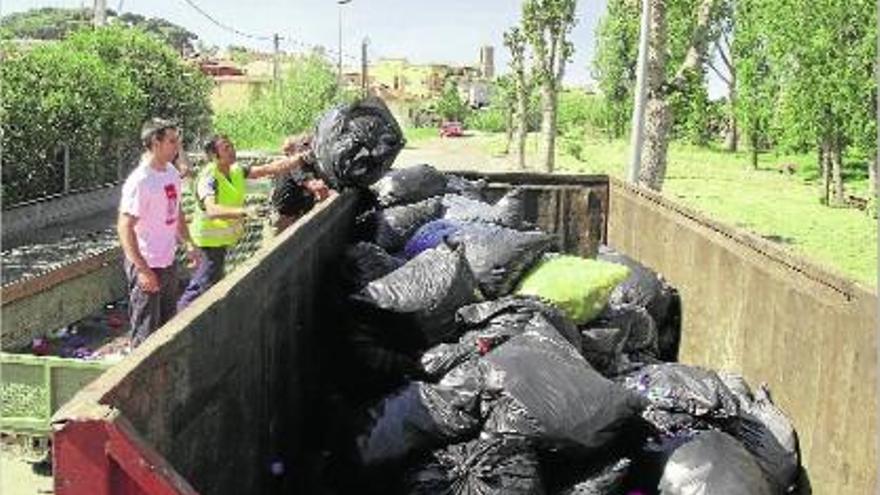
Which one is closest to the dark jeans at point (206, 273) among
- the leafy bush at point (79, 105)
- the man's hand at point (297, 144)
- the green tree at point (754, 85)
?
the man's hand at point (297, 144)

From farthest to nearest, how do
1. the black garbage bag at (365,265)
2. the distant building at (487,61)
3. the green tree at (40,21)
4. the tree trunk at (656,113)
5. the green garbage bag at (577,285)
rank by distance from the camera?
the distant building at (487,61) → the green tree at (40,21) → the tree trunk at (656,113) → the green garbage bag at (577,285) → the black garbage bag at (365,265)

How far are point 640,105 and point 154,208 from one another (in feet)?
25.5

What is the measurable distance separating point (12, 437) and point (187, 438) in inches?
147

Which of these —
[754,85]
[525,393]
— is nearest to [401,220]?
[525,393]

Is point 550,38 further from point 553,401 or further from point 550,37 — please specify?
point 553,401

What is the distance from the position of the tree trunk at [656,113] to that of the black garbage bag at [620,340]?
793 cm

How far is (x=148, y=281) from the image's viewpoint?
4953 millimetres

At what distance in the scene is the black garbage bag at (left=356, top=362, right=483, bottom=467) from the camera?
Answer: 2982 millimetres

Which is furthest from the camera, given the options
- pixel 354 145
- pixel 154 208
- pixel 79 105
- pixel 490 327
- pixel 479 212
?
pixel 79 105

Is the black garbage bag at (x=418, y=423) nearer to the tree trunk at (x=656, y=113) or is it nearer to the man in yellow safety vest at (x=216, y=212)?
the man in yellow safety vest at (x=216, y=212)

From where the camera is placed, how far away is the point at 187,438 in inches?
81.0

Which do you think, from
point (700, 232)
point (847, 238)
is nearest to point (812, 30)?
point (847, 238)

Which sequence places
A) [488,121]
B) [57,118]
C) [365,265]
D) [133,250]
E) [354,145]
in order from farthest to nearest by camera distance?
[488,121], [57,118], [354,145], [133,250], [365,265]

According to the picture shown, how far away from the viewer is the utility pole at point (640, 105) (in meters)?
11.5
